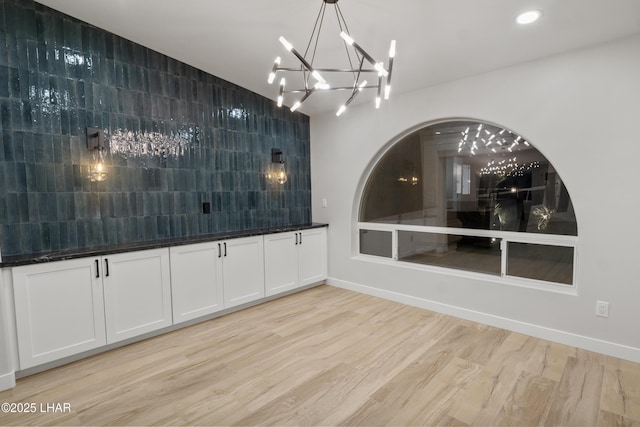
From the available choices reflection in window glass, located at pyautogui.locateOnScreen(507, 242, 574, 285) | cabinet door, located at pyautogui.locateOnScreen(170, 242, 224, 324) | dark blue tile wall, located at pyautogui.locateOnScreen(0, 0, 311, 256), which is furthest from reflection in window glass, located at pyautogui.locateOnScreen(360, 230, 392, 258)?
cabinet door, located at pyautogui.locateOnScreen(170, 242, 224, 324)

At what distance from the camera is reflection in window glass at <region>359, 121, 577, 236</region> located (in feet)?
10.4

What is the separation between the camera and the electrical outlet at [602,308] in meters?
2.75

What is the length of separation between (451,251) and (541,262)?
0.89 meters

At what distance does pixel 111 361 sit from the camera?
2.78m

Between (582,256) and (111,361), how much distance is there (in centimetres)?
399

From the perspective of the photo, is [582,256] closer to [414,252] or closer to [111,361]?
[414,252]

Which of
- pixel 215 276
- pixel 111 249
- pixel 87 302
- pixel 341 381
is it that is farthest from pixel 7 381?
pixel 341 381

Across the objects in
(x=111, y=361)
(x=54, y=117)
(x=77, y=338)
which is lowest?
(x=111, y=361)

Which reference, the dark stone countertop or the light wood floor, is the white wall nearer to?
the light wood floor

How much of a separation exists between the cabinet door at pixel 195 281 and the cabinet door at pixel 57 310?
0.64 metres

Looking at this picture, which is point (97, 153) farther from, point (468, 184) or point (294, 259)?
point (468, 184)

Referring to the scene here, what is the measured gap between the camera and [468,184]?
368cm

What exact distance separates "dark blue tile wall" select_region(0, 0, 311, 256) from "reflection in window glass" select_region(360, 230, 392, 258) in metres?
1.32

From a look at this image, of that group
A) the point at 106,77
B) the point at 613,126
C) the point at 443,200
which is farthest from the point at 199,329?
the point at 613,126
